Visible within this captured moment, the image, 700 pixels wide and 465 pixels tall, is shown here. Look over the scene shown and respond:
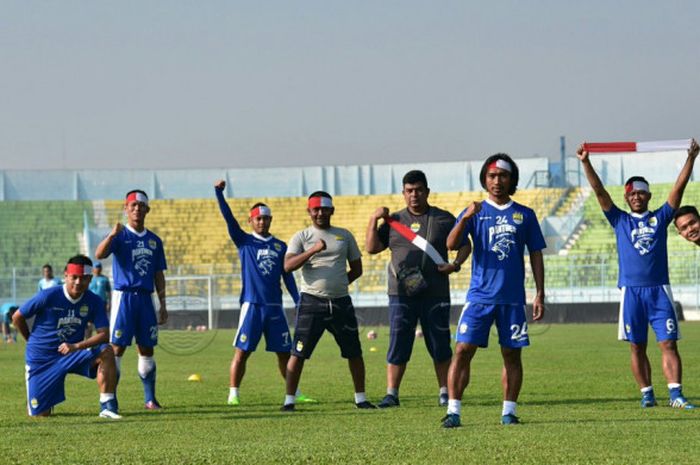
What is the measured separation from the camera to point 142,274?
517 inches

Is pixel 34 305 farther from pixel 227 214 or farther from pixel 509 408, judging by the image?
pixel 509 408

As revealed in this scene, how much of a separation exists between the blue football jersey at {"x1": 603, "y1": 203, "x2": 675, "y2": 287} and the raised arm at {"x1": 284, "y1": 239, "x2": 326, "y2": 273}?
108 inches

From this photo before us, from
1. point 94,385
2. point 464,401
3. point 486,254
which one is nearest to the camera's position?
point 486,254

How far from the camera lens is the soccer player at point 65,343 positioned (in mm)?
11742

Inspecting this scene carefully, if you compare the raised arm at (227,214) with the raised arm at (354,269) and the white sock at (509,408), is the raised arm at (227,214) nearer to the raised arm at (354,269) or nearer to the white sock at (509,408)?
the raised arm at (354,269)

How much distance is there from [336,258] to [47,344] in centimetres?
289

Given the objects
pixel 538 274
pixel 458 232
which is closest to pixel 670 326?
pixel 538 274

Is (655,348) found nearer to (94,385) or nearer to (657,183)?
(94,385)

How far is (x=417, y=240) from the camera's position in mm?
11930

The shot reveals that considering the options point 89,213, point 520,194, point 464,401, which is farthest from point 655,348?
point 89,213

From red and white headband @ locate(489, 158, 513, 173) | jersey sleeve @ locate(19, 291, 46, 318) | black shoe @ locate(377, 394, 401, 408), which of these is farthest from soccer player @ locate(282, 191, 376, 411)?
red and white headband @ locate(489, 158, 513, 173)

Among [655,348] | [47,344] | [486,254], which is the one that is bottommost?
[655,348]

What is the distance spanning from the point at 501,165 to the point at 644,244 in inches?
100

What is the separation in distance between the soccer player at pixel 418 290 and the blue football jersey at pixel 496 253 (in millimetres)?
2041
